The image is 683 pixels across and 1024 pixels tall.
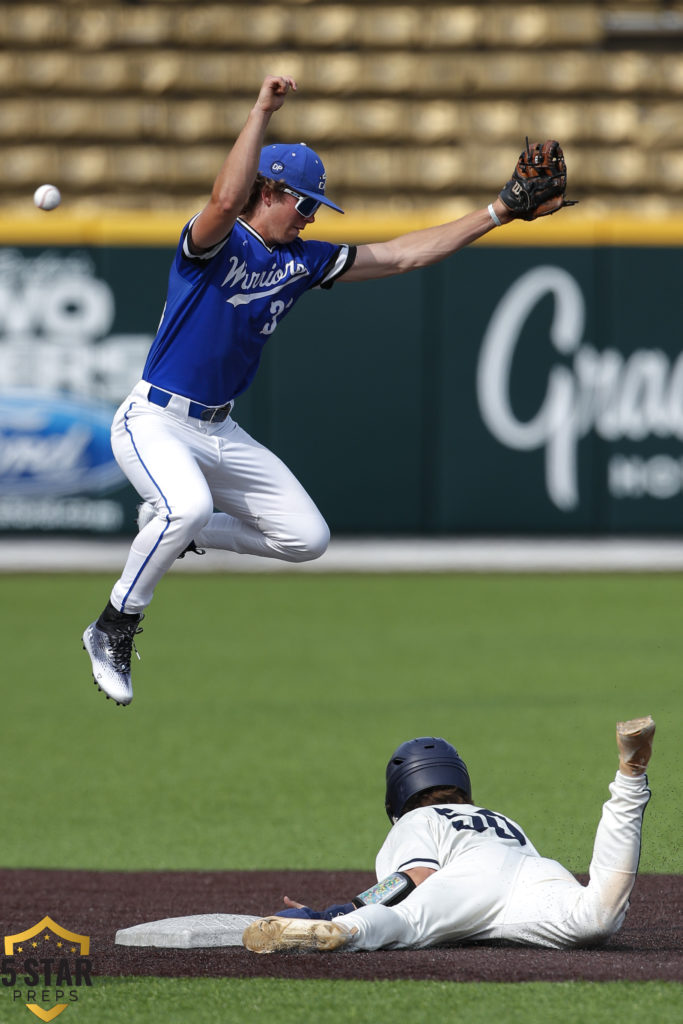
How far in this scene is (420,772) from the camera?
16.1 feet

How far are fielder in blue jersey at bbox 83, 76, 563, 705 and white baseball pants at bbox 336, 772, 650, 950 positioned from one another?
4.19ft

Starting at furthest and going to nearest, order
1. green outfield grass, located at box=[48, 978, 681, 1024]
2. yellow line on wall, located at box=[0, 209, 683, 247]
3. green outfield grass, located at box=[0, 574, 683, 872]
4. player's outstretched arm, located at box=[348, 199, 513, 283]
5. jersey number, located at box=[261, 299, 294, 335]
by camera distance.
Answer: yellow line on wall, located at box=[0, 209, 683, 247]
green outfield grass, located at box=[0, 574, 683, 872]
player's outstretched arm, located at box=[348, 199, 513, 283]
jersey number, located at box=[261, 299, 294, 335]
green outfield grass, located at box=[48, 978, 681, 1024]

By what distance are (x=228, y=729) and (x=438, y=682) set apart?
1.77 meters

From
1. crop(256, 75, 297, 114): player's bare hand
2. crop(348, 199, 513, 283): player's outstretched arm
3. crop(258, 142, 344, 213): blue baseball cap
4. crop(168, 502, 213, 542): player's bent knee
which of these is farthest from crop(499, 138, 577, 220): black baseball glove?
crop(168, 502, 213, 542): player's bent knee

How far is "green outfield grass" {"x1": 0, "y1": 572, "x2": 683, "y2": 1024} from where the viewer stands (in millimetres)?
4145

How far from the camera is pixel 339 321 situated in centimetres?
1429

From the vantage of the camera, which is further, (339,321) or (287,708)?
(339,321)

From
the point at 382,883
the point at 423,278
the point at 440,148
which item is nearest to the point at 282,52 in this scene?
the point at 440,148

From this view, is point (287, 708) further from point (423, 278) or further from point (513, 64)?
point (513, 64)

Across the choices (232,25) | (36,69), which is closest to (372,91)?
(232,25)

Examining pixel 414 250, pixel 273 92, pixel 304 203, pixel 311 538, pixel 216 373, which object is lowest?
pixel 311 538

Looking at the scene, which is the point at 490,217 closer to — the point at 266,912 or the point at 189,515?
the point at 189,515

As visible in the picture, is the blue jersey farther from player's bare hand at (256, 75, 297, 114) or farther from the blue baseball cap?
player's bare hand at (256, 75, 297, 114)

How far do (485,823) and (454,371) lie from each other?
32.0 feet
